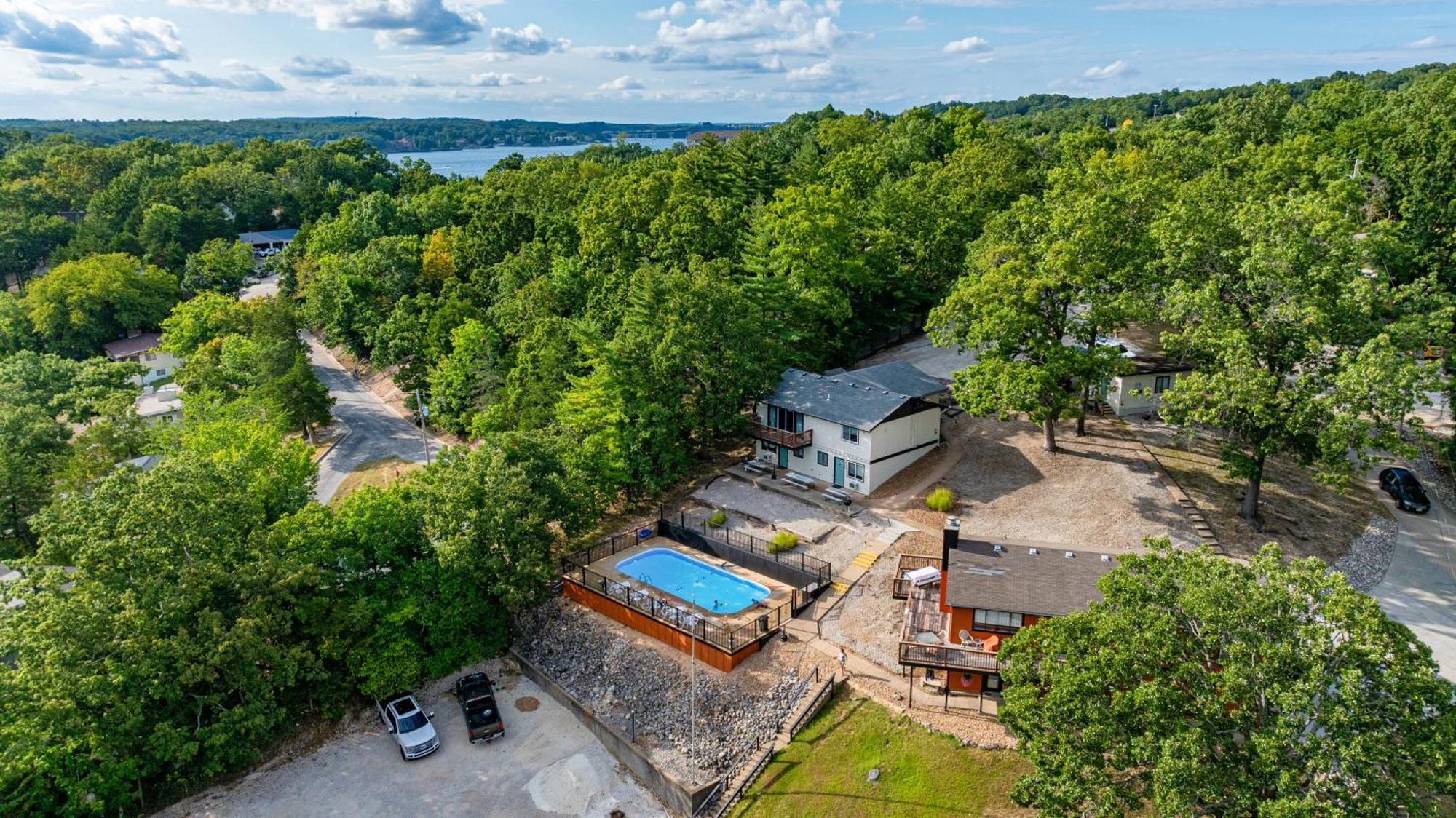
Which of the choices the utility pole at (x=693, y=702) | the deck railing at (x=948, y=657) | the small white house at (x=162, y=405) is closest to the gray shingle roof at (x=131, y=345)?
the small white house at (x=162, y=405)

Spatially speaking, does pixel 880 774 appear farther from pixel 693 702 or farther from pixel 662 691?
pixel 662 691

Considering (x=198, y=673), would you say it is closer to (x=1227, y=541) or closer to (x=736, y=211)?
(x=1227, y=541)

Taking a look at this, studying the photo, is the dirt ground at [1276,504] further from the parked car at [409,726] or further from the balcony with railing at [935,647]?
the parked car at [409,726]

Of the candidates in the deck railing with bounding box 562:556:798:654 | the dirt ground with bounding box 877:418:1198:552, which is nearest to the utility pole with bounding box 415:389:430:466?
the deck railing with bounding box 562:556:798:654

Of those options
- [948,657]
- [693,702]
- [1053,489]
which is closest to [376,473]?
[693,702]

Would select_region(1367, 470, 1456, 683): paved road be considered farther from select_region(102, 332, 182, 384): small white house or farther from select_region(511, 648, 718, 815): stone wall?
select_region(102, 332, 182, 384): small white house
